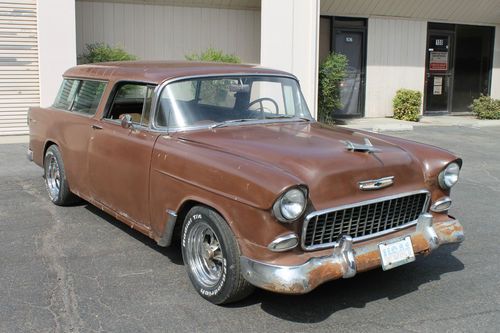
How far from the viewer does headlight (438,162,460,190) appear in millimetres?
4285

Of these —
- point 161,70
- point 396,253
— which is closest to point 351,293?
point 396,253

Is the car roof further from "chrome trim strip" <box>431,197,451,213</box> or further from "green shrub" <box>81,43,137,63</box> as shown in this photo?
"green shrub" <box>81,43,137,63</box>

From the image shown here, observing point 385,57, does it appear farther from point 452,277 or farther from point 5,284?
point 5,284

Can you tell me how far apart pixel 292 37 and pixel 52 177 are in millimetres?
7955

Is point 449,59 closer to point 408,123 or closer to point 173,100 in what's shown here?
point 408,123

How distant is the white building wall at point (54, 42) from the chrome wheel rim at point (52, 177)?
17.5 feet

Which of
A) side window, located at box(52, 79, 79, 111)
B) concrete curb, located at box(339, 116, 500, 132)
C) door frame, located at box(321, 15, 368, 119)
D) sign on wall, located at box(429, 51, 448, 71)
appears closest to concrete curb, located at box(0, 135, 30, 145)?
side window, located at box(52, 79, 79, 111)

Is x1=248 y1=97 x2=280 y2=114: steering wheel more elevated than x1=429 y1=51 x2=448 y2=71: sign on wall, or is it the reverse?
x1=429 y1=51 x2=448 y2=71: sign on wall

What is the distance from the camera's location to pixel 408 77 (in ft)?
53.0

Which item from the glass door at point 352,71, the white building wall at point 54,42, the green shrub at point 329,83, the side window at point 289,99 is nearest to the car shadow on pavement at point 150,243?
the side window at point 289,99

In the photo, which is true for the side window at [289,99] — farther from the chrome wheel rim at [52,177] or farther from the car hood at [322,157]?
the chrome wheel rim at [52,177]

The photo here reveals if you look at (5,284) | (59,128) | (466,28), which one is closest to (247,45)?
(466,28)

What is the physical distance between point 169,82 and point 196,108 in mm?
304

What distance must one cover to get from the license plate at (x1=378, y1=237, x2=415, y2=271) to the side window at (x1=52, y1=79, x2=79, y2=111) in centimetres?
379
